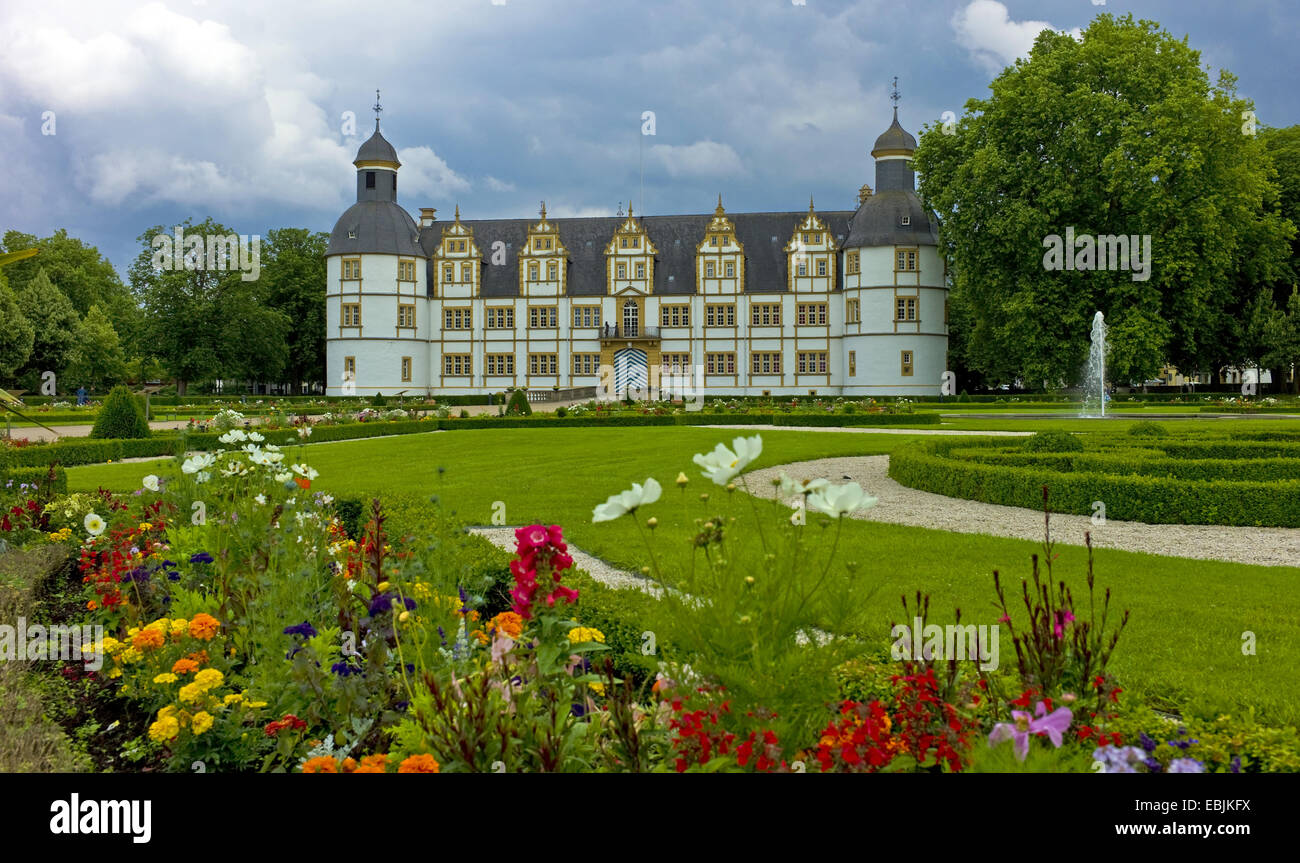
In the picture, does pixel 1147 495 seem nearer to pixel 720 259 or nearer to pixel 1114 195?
pixel 1114 195

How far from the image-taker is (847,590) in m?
2.70

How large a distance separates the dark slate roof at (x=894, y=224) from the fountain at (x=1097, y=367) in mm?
12430

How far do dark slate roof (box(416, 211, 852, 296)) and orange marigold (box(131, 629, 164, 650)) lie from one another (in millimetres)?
40912

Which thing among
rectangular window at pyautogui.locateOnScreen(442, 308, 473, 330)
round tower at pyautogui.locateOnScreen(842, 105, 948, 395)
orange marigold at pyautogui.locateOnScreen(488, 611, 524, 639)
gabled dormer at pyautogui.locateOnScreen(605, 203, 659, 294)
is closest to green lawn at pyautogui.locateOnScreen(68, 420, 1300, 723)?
orange marigold at pyautogui.locateOnScreen(488, 611, 524, 639)

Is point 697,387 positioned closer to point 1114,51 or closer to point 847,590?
point 1114,51

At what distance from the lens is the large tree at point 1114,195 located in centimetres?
2822

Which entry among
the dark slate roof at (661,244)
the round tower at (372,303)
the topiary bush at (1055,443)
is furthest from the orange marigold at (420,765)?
the dark slate roof at (661,244)

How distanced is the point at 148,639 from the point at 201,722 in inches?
30.5

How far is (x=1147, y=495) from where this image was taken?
31.8 feet

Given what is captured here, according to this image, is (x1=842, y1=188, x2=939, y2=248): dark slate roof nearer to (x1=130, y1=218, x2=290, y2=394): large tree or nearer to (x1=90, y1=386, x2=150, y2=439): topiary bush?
(x1=130, y1=218, x2=290, y2=394): large tree
